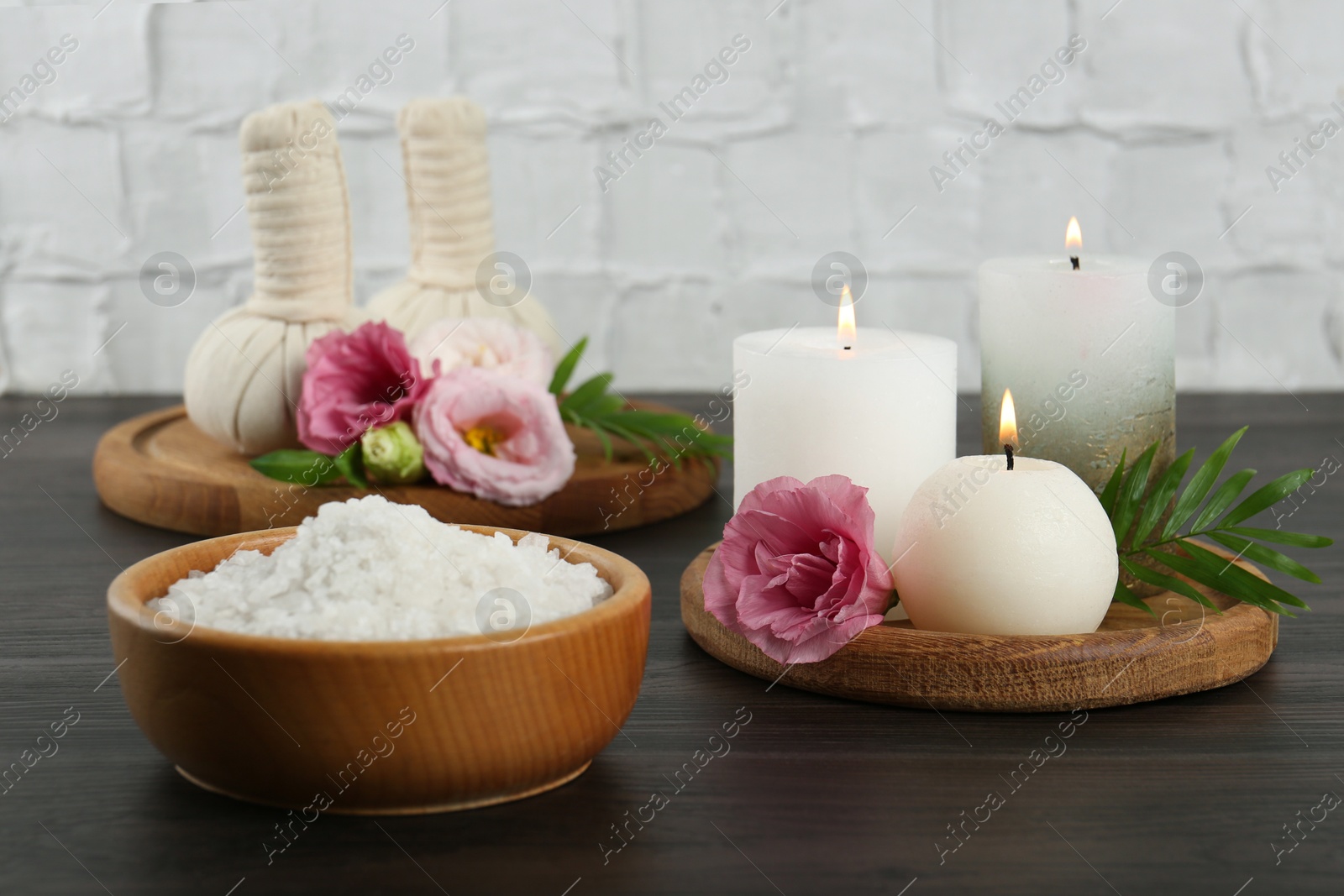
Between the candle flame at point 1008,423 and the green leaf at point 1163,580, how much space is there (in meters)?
0.07

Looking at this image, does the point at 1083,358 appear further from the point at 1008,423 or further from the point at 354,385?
the point at 354,385

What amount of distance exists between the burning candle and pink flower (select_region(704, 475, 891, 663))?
0.03 metres

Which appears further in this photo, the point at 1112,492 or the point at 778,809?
the point at 1112,492

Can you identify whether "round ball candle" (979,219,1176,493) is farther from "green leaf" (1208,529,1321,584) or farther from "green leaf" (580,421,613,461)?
"green leaf" (580,421,613,461)

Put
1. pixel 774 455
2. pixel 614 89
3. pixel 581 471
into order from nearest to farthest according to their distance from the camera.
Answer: pixel 774 455, pixel 581 471, pixel 614 89

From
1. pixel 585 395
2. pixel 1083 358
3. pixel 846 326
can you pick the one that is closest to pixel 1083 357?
pixel 1083 358

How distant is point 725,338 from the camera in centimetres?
130

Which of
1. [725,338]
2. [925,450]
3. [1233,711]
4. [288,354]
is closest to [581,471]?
[288,354]

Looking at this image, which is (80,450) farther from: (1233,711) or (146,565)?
(1233,711)

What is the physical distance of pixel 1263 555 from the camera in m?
0.54

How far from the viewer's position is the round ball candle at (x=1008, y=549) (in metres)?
0.48

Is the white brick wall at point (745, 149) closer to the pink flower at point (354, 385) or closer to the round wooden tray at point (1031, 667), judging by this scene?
the pink flower at point (354, 385)

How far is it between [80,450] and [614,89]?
576 mm

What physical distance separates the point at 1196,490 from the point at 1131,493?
0.04 meters
